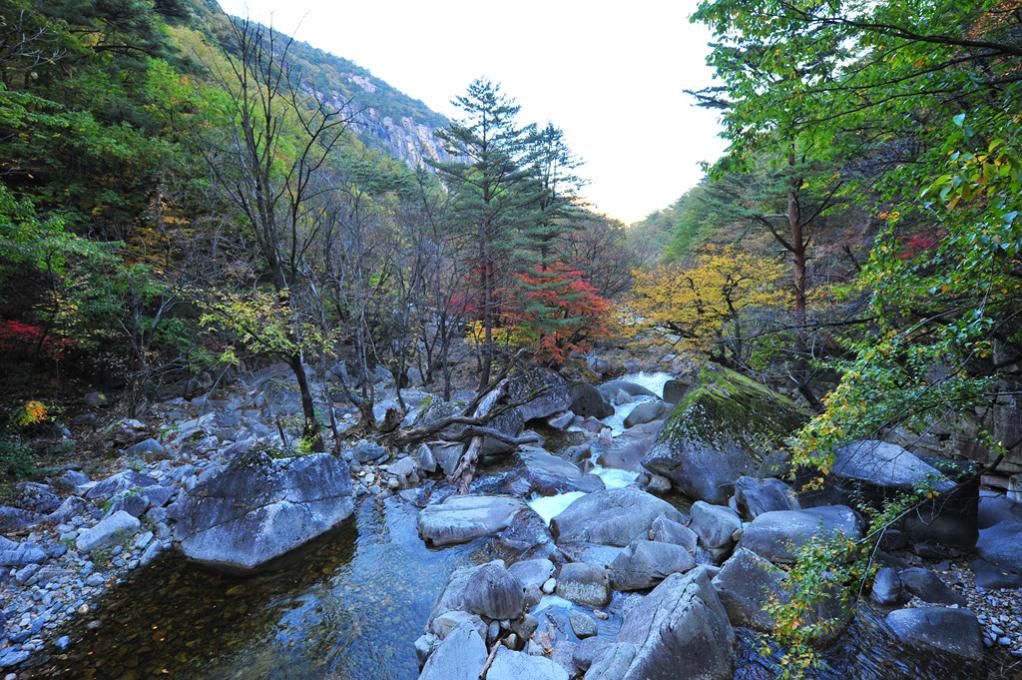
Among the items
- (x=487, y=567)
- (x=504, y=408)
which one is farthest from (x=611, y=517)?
(x=504, y=408)

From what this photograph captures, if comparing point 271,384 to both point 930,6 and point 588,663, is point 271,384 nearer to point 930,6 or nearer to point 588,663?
point 588,663

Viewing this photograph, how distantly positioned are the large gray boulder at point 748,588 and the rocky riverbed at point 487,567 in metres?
0.02

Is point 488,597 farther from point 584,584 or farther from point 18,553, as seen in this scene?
point 18,553

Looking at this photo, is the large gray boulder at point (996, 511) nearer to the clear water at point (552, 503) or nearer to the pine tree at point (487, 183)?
the clear water at point (552, 503)

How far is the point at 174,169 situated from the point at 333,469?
13038 mm

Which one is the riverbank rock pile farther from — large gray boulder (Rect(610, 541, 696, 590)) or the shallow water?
the shallow water

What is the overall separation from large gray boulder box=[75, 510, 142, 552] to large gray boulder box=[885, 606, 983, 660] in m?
10.8

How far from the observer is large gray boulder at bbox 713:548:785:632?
4.80m

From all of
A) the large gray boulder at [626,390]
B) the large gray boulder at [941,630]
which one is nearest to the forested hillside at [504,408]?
the large gray boulder at [941,630]

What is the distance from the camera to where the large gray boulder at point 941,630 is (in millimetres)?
4371

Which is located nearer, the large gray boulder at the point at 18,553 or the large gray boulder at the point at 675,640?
the large gray boulder at the point at 675,640

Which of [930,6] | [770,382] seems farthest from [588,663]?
[770,382]

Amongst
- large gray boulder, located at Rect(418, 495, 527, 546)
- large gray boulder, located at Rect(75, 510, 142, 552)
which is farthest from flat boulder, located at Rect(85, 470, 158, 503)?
large gray boulder, located at Rect(418, 495, 527, 546)

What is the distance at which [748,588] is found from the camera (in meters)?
4.99
